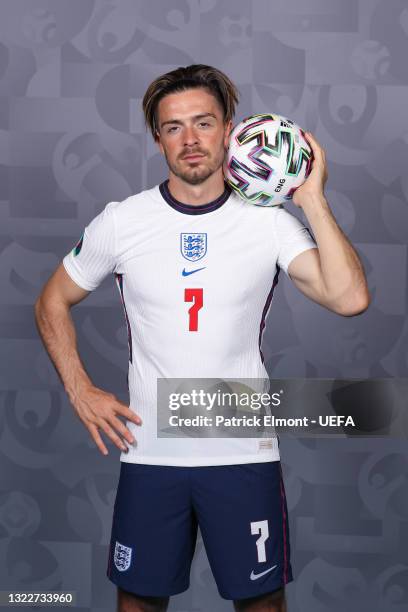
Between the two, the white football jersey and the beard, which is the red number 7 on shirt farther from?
the beard

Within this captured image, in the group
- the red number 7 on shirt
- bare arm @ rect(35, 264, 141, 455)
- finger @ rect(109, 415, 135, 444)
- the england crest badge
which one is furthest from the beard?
finger @ rect(109, 415, 135, 444)

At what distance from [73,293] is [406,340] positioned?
52.3 inches

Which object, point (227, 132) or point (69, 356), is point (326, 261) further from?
point (69, 356)

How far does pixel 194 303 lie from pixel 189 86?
0.53 m

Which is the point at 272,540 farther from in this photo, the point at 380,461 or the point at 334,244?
the point at 380,461

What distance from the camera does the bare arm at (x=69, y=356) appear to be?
7.03 feet

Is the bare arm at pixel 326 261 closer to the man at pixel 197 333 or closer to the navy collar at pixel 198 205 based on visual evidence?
the man at pixel 197 333

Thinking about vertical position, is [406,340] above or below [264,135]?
below

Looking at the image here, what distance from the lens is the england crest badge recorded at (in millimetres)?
2068

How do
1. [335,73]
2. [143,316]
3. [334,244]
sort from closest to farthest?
[334,244] → [143,316] → [335,73]

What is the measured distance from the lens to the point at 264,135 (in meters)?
1.99

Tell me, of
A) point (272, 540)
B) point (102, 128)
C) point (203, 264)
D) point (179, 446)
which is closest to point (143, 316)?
point (203, 264)

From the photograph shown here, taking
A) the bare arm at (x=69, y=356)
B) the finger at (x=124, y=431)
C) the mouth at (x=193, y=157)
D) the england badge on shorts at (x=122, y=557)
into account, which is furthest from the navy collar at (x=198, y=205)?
the england badge on shorts at (x=122, y=557)

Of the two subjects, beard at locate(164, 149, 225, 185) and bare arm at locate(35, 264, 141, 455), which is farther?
bare arm at locate(35, 264, 141, 455)
